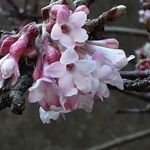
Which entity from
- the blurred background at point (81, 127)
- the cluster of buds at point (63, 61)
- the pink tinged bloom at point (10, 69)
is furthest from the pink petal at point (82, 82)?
the blurred background at point (81, 127)

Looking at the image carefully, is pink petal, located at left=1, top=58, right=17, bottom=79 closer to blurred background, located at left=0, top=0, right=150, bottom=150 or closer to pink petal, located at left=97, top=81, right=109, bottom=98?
pink petal, located at left=97, top=81, right=109, bottom=98

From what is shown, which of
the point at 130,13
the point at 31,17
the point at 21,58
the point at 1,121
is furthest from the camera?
the point at 1,121

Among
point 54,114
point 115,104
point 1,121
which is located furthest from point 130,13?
point 54,114

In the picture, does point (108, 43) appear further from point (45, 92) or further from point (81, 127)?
point (81, 127)

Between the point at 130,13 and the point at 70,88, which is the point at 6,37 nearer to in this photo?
Answer: the point at 70,88

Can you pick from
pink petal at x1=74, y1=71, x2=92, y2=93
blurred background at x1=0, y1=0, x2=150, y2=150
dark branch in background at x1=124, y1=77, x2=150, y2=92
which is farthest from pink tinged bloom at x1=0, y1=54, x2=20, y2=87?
blurred background at x1=0, y1=0, x2=150, y2=150

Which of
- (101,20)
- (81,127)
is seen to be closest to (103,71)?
(101,20)

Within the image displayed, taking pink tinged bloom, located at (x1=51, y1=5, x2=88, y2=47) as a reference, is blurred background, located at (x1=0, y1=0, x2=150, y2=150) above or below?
below
